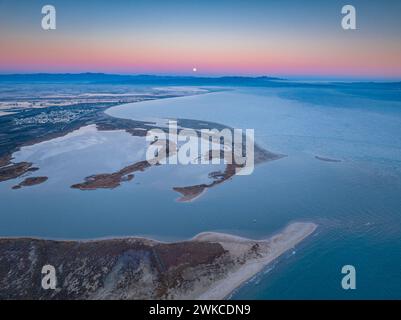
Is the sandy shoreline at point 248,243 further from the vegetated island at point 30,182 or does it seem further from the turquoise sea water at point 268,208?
the vegetated island at point 30,182

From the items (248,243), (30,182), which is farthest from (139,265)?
(30,182)

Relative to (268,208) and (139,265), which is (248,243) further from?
(139,265)

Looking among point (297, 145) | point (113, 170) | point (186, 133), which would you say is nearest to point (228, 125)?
point (186, 133)

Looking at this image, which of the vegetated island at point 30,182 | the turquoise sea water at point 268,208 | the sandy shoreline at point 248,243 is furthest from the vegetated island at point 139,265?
the vegetated island at point 30,182

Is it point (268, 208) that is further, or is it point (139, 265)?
point (268, 208)

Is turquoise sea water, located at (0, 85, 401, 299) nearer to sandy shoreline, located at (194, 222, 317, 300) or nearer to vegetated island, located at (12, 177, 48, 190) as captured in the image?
sandy shoreline, located at (194, 222, 317, 300)

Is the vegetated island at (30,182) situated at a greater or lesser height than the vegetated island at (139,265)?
greater

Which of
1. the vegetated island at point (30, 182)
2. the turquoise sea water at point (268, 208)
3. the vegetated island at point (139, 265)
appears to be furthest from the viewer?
the vegetated island at point (30, 182)

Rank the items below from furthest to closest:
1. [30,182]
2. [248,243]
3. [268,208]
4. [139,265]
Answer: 1. [30,182]
2. [268,208]
3. [248,243]
4. [139,265]
